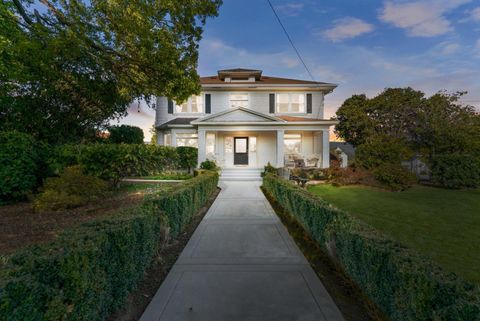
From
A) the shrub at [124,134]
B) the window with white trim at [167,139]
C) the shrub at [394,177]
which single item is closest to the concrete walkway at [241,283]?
the shrub at [394,177]

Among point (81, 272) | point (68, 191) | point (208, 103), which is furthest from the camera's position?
point (208, 103)

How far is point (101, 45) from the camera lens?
384 inches

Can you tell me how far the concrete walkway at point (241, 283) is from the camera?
9.47 ft

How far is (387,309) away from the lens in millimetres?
2512

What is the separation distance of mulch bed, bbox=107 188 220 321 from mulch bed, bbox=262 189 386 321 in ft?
8.34

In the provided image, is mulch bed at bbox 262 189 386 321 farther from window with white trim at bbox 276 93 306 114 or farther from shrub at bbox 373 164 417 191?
window with white trim at bbox 276 93 306 114

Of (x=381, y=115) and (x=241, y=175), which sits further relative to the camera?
(x=381, y=115)

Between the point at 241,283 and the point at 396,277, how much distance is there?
6.83ft

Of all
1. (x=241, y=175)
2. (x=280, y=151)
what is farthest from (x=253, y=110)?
(x=241, y=175)

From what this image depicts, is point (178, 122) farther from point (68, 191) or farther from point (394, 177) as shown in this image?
point (394, 177)

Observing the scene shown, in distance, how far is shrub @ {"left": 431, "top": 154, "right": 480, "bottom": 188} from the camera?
41.2 ft

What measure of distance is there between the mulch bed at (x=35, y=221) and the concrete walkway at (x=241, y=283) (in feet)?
→ 7.38

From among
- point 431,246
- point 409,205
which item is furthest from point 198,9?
point 409,205

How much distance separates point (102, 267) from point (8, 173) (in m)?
8.37
